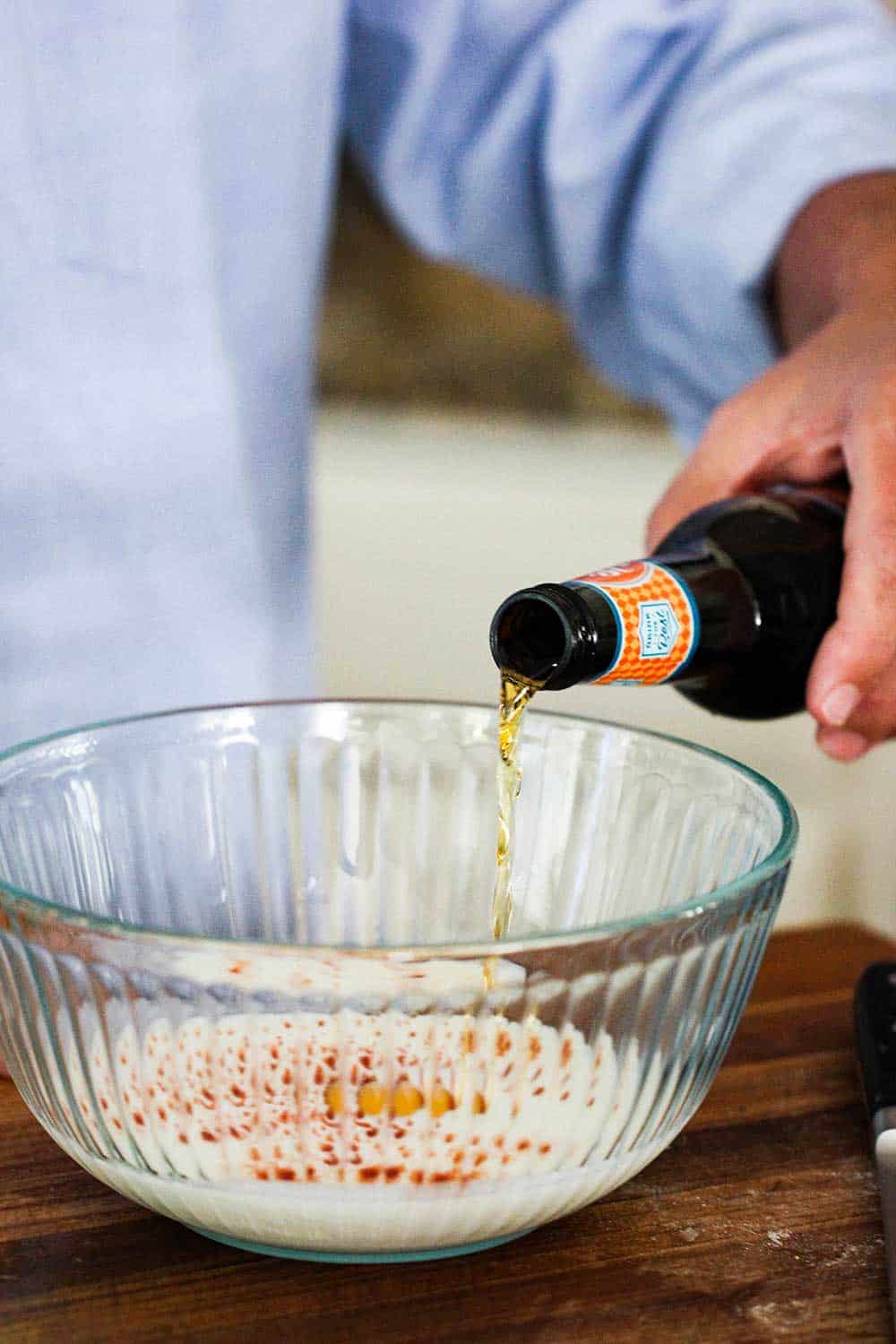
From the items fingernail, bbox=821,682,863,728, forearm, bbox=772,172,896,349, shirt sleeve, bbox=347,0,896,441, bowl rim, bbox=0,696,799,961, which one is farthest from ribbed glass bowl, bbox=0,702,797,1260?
shirt sleeve, bbox=347,0,896,441

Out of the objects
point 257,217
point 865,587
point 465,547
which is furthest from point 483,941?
point 465,547

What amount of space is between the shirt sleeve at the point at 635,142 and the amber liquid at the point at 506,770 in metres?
0.48

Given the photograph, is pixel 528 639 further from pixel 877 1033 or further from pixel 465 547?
pixel 465 547

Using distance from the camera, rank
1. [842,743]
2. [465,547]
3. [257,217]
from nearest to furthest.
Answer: [842,743]
[257,217]
[465,547]

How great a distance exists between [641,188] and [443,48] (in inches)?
6.9

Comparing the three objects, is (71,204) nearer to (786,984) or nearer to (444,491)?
(786,984)

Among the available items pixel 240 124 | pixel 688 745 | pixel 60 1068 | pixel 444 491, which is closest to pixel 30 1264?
pixel 60 1068

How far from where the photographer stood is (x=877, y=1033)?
0.59 meters

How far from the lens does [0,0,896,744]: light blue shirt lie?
88cm

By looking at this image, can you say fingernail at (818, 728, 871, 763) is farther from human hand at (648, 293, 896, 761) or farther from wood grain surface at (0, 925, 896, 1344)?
wood grain surface at (0, 925, 896, 1344)

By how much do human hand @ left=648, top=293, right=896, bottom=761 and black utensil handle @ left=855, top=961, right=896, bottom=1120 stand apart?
0.12 meters

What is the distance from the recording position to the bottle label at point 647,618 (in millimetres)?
571

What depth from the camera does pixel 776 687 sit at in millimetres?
706

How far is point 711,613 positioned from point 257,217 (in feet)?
1.64
